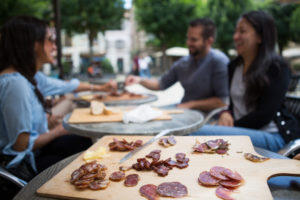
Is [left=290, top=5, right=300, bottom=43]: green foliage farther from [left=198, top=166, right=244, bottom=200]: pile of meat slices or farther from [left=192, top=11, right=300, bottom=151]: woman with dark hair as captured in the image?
[left=198, top=166, right=244, bottom=200]: pile of meat slices

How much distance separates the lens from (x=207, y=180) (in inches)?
40.4

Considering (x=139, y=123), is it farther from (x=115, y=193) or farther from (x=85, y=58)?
(x=85, y=58)

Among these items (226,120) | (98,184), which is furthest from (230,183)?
(226,120)

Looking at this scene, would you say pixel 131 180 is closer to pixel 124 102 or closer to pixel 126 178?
pixel 126 178

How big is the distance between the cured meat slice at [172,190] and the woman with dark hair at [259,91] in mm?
1451

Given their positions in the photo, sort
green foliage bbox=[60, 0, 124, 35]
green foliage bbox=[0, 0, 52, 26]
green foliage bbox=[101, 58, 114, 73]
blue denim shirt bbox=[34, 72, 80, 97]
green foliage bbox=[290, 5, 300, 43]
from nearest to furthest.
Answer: blue denim shirt bbox=[34, 72, 80, 97] → green foliage bbox=[0, 0, 52, 26] → green foliage bbox=[60, 0, 124, 35] → green foliage bbox=[290, 5, 300, 43] → green foliage bbox=[101, 58, 114, 73]

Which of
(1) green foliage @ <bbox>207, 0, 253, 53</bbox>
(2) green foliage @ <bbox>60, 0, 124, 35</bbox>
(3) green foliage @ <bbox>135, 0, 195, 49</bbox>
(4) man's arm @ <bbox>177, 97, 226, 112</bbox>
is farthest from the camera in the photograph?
(3) green foliage @ <bbox>135, 0, 195, 49</bbox>

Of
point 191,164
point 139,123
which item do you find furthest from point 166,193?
point 139,123

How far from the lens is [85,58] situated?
129ft

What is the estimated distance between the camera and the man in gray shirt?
12.1 ft

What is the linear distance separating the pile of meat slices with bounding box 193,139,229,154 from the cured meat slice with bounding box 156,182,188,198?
37cm

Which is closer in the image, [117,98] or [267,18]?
[267,18]

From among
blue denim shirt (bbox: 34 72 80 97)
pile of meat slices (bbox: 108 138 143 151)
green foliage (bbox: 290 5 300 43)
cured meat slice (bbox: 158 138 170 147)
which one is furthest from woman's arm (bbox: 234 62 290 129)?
green foliage (bbox: 290 5 300 43)

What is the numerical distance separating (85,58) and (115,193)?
4019 cm
